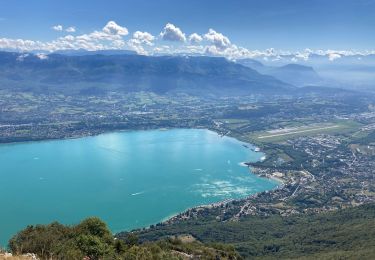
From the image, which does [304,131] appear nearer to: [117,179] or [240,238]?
[117,179]

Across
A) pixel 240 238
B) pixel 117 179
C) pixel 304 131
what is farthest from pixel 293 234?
pixel 304 131

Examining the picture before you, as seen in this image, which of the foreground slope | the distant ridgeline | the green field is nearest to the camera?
the distant ridgeline

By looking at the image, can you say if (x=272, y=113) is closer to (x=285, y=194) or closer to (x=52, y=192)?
(x=285, y=194)

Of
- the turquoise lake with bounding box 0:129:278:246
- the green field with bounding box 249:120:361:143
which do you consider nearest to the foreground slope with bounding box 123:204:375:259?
the turquoise lake with bounding box 0:129:278:246

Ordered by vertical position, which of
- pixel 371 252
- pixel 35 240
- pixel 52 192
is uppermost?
pixel 35 240

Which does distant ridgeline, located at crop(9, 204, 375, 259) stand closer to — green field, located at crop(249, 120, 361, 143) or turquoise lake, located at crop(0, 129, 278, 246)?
turquoise lake, located at crop(0, 129, 278, 246)

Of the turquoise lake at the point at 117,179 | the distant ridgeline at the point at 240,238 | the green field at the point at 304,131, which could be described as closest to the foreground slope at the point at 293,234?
the distant ridgeline at the point at 240,238

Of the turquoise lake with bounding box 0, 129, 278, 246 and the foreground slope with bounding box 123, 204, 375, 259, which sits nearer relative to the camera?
the foreground slope with bounding box 123, 204, 375, 259

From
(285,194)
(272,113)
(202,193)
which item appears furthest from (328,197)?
(272,113)
